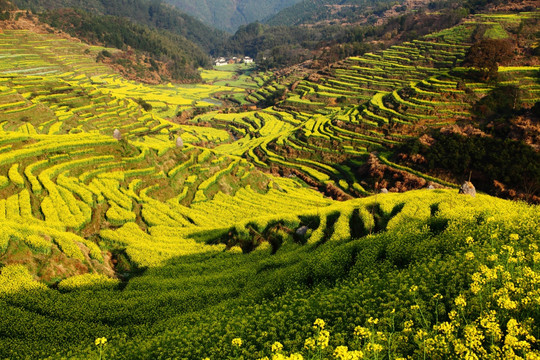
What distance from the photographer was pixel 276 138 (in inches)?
2373

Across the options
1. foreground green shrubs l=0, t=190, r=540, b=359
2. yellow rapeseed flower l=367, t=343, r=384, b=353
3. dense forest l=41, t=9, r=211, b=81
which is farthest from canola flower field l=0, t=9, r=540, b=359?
dense forest l=41, t=9, r=211, b=81

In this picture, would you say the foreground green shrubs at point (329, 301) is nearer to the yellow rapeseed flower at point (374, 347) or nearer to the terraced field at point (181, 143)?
the yellow rapeseed flower at point (374, 347)

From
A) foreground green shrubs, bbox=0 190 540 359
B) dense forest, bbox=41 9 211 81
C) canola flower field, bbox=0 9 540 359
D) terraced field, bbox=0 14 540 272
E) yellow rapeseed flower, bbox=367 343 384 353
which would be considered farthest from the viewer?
dense forest, bbox=41 9 211 81

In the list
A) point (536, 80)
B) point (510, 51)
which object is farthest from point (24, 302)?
point (510, 51)

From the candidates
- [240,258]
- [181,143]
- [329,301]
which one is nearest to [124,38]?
[181,143]

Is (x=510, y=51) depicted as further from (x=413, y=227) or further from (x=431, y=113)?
(x=413, y=227)

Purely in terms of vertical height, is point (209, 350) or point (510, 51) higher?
point (510, 51)

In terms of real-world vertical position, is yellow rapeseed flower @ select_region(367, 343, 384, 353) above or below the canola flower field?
above

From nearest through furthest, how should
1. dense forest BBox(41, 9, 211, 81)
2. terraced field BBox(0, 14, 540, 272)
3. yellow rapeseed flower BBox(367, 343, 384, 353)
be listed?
1. yellow rapeseed flower BBox(367, 343, 384, 353)
2. terraced field BBox(0, 14, 540, 272)
3. dense forest BBox(41, 9, 211, 81)

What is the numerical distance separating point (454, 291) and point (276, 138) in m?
51.4

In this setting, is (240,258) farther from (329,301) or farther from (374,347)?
(374,347)

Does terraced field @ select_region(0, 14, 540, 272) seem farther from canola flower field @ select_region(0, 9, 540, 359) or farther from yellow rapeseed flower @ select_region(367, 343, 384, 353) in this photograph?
yellow rapeseed flower @ select_region(367, 343, 384, 353)

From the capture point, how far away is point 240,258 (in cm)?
1959

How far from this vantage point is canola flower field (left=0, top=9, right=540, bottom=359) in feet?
29.5
